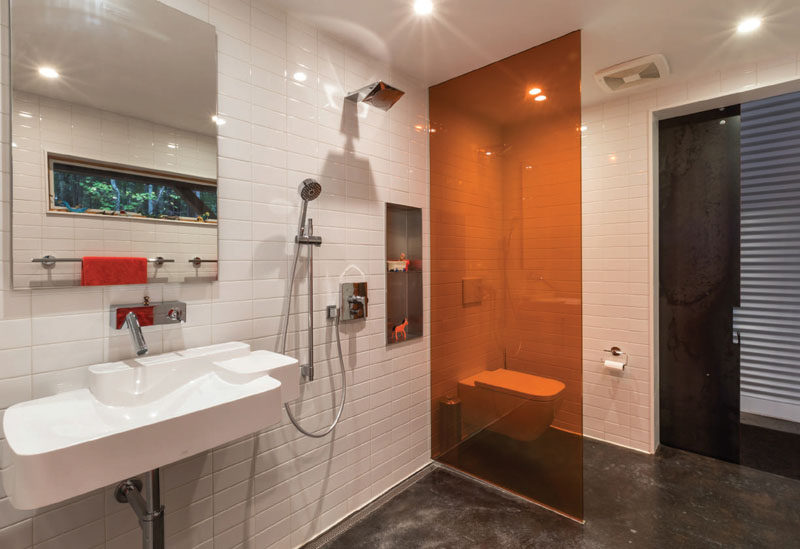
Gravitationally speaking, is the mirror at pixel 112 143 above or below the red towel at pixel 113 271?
above

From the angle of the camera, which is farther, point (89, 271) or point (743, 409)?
point (743, 409)

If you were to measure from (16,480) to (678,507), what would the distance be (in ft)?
9.29

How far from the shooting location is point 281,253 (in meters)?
1.75

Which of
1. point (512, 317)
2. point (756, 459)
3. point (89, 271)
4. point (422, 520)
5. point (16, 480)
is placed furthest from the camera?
point (756, 459)

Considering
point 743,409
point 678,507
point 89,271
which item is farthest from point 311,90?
point 743,409

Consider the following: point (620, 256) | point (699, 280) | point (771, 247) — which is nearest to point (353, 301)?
point (620, 256)

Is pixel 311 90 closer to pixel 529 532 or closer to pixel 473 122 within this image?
pixel 473 122

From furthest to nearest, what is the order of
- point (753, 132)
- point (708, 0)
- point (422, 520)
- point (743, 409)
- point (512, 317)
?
point (743, 409), point (753, 132), point (512, 317), point (422, 520), point (708, 0)

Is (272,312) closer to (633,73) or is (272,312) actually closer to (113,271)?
(113,271)

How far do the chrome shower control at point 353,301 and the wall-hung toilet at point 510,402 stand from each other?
92 cm

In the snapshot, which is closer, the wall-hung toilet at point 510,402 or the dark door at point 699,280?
the wall-hung toilet at point 510,402

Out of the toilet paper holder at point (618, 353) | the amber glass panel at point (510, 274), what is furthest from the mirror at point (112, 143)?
the toilet paper holder at point (618, 353)

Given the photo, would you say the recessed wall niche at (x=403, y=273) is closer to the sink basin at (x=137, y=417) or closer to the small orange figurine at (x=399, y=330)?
the small orange figurine at (x=399, y=330)

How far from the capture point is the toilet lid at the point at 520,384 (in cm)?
213
